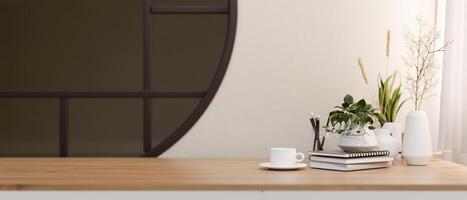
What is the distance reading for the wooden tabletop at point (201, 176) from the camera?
1418mm

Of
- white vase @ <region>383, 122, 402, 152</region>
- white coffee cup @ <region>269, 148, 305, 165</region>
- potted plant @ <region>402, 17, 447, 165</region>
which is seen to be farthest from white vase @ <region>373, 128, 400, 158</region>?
white coffee cup @ <region>269, 148, 305, 165</region>

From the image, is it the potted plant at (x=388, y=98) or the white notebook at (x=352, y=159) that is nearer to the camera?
the white notebook at (x=352, y=159)

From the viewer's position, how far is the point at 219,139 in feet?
6.78

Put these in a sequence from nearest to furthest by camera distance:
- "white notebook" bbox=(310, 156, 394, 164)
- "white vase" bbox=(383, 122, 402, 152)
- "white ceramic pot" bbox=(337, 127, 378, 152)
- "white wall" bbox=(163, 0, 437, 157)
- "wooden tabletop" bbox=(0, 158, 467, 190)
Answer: "wooden tabletop" bbox=(0, 158, 467, 190)
"white notebook" bbox=(310, 156, 394, 164)
"white ceramic pot" bbox=(337, 127, 378, 152)
"white vase" bbox=(383, 122, 402, 152)
"white wall" bbox=(163, 0, 437, 157)

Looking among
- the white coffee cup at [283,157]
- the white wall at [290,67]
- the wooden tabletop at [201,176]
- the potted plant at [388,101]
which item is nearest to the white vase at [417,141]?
the wooden tabletop at [201,176]

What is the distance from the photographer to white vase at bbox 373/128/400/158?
6.06 ft

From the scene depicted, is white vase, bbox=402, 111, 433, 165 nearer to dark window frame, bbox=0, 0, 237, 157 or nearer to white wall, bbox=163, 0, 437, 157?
white wall, bbox=163, 0, 437, 157

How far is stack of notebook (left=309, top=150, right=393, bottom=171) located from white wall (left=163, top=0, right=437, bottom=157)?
359mm

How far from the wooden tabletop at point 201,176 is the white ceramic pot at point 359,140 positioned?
0.33ft

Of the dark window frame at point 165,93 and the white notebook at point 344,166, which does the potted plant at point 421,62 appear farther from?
the dark window frame at point 165,93

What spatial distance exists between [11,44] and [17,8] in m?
0.29

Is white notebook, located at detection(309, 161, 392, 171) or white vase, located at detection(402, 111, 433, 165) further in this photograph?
white vase, located at detection(402, 111, 433, 165)

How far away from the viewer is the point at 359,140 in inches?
69.3

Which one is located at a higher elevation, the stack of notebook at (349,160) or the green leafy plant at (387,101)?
the green leafy plant at (387,101)
